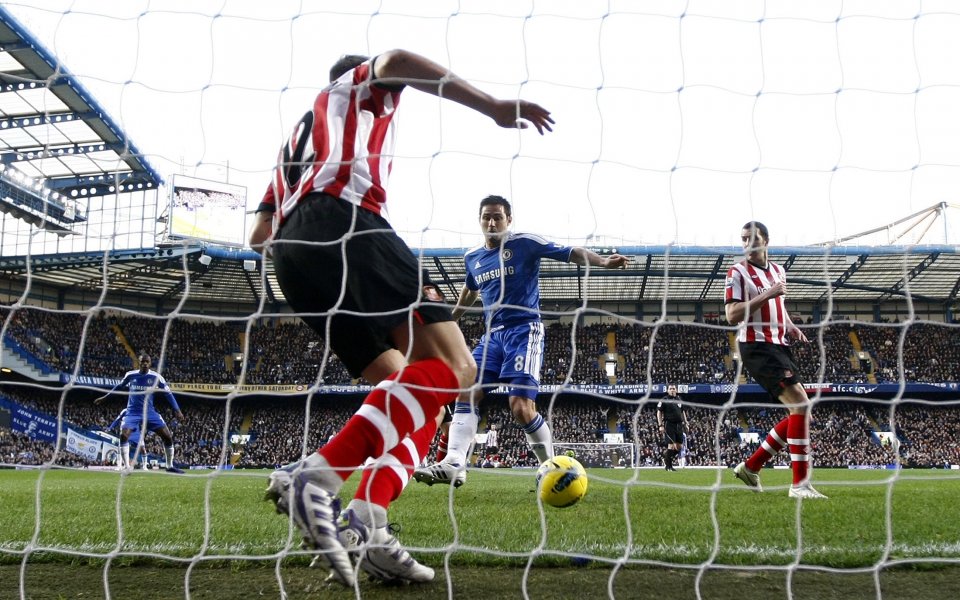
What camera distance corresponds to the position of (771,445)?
5.94 metres

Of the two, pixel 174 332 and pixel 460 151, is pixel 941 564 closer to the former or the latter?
pixel 460 151

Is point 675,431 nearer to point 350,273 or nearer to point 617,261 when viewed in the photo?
point 617,261

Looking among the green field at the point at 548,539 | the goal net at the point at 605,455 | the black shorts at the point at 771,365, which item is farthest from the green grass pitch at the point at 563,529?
the goal net at the point at 605,455

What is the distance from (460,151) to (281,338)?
27.6 meters

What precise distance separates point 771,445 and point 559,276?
12578mm

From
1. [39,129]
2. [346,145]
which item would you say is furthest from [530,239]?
[39,129]

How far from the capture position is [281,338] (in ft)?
96.2

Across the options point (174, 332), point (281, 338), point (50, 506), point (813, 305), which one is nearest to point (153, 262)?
point (174, 332)

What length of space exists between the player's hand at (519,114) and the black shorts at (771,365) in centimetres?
352

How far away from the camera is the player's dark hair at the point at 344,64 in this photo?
9.19ft

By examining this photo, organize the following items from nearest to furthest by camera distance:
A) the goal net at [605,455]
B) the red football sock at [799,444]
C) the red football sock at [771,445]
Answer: the red football sock at [799,444], the red football sock at [771,445], the goal net at [605,455]

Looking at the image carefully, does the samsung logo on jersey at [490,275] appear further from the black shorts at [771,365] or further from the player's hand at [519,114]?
the player's hand at [519,114]

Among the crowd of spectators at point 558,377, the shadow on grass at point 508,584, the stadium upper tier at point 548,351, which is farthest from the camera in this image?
the stadium upper tier at point 548,351

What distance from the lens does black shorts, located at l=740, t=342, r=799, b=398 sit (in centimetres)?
549
